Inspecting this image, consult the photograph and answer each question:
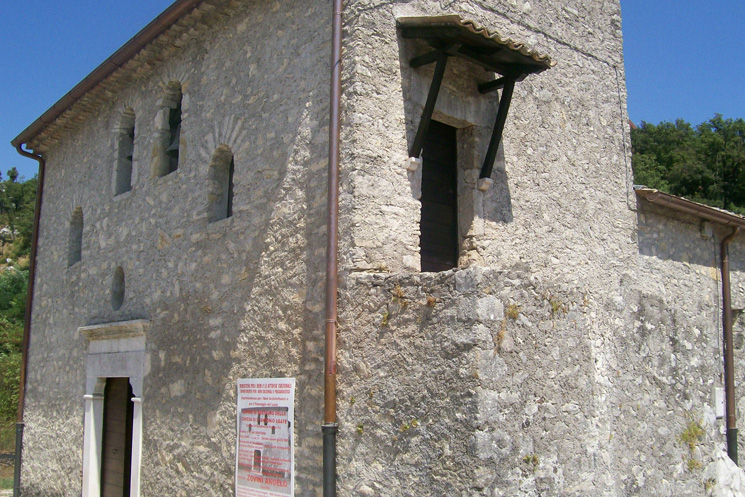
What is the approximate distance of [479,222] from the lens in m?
5.98

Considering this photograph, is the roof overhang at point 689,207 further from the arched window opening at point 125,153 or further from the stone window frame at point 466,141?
the arched window opening at point 125,153

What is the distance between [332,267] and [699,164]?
2374 cm

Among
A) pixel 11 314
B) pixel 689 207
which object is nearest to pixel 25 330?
pixel 689 207

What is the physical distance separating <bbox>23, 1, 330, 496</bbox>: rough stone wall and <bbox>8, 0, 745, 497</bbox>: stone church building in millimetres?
28

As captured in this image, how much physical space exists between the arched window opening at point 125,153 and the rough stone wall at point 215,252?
11cm

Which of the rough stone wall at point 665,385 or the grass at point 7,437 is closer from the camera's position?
the rough stone wall at point 665,385

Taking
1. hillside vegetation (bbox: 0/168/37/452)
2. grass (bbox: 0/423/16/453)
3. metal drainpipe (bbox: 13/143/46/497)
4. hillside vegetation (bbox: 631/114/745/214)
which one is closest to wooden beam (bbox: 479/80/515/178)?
metal drainpipe (bbox: 13/143/46/497)

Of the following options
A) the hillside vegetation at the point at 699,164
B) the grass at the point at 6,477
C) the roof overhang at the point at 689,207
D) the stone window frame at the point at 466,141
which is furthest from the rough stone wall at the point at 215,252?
the hillside vegetation at the point at 699,164

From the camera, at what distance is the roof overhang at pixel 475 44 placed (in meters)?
Result: 5.25

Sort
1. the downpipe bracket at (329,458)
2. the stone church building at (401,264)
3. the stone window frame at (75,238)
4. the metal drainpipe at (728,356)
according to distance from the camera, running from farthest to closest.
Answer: the stone window frame at (75,238) < the metal drainpipe at (728,356) < the downpipe bracket at (329,458) < the stone church building at (401,264)

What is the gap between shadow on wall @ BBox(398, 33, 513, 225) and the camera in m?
5.75

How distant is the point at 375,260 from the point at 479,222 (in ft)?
4.19

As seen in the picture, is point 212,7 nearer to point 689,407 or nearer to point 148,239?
point 148,239

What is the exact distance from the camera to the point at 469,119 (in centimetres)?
612
